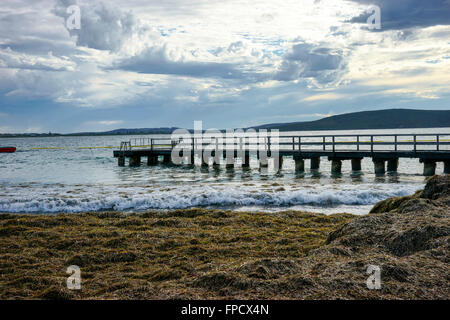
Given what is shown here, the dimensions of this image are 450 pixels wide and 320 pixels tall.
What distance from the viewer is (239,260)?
23.6 feet

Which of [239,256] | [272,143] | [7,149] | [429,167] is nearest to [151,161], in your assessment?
[272,143]

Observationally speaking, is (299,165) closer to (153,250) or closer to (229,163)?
(229,163)

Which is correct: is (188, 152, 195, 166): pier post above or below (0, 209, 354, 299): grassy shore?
above

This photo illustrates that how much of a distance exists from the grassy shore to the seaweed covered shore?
0.08ft

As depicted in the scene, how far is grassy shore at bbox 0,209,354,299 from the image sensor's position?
5.59 m

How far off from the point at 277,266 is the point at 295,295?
1.10 metres

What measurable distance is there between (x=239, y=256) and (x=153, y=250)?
1.90 m

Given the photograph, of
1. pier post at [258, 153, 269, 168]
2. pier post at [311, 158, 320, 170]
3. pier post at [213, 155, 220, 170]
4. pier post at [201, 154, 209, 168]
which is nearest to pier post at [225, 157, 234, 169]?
pier post at [213, 155, 220, 170]

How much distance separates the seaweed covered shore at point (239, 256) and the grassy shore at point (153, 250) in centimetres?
2

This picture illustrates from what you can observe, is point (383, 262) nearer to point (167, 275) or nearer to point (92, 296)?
point (167, 275)

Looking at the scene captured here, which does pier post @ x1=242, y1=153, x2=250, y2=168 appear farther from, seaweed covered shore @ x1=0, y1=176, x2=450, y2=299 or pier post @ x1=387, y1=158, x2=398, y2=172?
seaweed covered shore @ x1=0, y1=176, x2=450, y2=299

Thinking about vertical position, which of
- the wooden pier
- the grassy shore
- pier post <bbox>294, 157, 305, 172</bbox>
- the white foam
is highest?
the wooden pier

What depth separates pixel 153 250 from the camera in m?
8.38
